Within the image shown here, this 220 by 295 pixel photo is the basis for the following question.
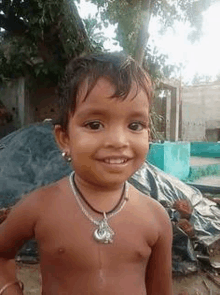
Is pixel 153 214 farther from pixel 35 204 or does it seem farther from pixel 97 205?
pixel 35 204

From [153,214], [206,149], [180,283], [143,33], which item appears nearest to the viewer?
[153,214]

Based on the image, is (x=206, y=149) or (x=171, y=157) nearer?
(x=171, y=157)

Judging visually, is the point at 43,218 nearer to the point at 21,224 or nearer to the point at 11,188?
the point at 21,224

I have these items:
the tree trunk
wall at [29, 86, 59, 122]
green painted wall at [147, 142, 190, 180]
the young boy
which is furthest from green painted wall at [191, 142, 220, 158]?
the young boy

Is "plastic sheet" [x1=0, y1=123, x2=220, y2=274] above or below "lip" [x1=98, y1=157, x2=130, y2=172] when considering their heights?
below

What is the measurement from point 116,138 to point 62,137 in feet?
0.86

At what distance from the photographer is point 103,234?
45.1 inches

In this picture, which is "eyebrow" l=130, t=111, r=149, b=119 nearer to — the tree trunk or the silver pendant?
the silver pendant

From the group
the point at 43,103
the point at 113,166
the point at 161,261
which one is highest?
the point at 43,103

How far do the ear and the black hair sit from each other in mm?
18

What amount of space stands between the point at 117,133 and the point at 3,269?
2.14 feet

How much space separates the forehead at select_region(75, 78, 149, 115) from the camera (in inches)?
41.1

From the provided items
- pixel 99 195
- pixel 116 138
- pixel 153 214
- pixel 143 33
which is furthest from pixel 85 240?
pixel 143 33

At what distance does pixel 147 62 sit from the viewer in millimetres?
8984
